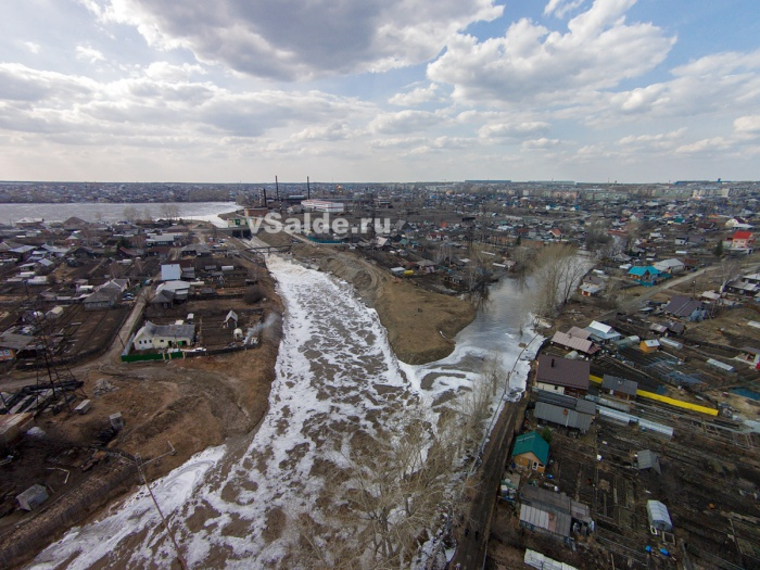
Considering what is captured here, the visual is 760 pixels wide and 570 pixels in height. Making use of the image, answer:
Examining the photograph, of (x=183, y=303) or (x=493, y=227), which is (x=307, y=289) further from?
(x=493, y=227)

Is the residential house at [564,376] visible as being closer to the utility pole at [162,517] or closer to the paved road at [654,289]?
the paved road at [654,289]

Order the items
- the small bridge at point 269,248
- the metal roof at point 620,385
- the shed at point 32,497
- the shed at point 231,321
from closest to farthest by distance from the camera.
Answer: the shed at point 32,497 → the metal roof at point 620,385 → the shed at point 231,321 → the small bridge at point 269,248

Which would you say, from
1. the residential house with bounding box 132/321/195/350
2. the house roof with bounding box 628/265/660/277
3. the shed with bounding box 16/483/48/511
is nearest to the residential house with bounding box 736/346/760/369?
the house roof with bounding box 628/265/660/277

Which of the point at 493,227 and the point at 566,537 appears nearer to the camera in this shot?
the point at 566,537

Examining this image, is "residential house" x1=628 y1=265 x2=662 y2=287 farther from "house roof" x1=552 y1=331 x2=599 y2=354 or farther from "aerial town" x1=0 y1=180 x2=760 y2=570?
"house roof" x1=552 y1=331 x2=599 y2=354

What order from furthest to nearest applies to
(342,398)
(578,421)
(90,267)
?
(90,267) < (342,398) < (578,421)

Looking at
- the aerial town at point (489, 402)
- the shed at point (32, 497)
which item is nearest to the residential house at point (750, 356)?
the aerial town at point (489, 402)

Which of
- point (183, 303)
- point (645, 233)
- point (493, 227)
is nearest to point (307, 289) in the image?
point (183, 303)
